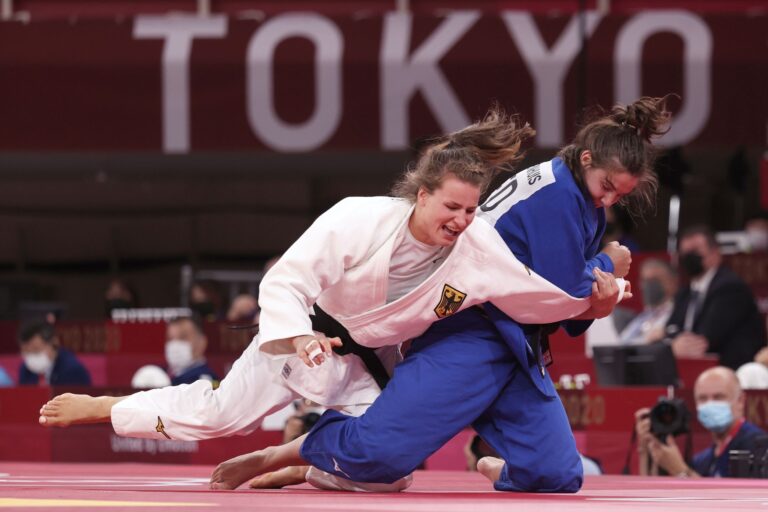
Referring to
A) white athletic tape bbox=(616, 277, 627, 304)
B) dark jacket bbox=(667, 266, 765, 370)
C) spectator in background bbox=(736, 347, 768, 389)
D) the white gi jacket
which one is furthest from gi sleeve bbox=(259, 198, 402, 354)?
dark jacket bbox=(667, 266, 765, 370)

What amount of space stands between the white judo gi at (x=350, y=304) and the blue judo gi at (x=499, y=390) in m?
0.10

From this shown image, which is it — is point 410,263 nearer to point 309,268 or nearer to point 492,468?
point 309,268

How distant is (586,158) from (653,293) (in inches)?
192

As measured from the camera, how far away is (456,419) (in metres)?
4.07

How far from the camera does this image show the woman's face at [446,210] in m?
3.84

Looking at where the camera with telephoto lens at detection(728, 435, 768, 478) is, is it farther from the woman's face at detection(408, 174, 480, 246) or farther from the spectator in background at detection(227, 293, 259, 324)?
the spectator in background at detection(227, 293, 259, 324)

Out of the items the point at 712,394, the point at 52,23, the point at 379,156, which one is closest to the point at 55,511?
the point at 712,394

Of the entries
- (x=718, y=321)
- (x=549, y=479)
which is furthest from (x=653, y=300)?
(x=549, y=479)

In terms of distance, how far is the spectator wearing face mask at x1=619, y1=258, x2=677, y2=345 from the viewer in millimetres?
8680

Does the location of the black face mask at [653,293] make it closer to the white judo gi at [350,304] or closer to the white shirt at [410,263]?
the white judo gi at [350,304]

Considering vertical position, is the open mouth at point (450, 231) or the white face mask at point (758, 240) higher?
the open mouth at point (450, 231)

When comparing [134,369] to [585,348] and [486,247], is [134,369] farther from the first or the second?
[486,247]

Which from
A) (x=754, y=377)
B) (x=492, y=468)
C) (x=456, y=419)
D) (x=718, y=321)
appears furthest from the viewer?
(x=718, y=321)

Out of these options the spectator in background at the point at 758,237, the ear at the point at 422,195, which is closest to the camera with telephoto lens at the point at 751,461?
the ear at the point at 422,195
